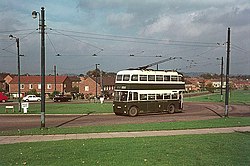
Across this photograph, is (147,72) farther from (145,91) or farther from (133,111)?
(133,111)

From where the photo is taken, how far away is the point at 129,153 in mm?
10734

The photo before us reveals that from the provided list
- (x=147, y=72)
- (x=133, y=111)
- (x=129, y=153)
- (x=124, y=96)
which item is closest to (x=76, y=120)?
(x=124, y=96)

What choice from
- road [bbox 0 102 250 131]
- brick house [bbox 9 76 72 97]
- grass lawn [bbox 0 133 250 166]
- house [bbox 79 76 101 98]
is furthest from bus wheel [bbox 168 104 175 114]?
brick house [bbox 9 76 72 97]

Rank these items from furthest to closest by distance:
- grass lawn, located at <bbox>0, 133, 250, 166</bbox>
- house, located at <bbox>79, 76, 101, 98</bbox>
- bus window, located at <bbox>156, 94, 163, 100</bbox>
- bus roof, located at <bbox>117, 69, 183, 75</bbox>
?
house, located at <bbox>79, 76, 101, 98</bbox>, bus window, located at <bbox>156, 94, 163, 100</bbox>, bus roof, located at <bbox>117, 69, 183, 75</bbox>, grass lawn, located at <bbox>0, 133, 250, 166</bbox>

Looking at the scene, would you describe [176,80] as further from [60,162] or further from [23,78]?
[23,78]

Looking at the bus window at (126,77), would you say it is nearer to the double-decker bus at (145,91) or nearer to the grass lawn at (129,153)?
the double-decker bus at (145,91)

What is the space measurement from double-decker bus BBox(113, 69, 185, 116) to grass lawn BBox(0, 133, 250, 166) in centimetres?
1653

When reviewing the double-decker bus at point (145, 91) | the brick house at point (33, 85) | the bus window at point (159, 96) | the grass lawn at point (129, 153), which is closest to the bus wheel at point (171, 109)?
the double-decker bus at point (145, 91)

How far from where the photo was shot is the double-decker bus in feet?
98.4

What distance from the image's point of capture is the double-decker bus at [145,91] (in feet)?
98.4

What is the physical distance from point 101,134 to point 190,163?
791 centimetres

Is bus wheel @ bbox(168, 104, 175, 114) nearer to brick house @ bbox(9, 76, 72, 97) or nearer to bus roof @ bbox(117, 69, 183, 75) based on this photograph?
bus roof @ bbox(117, 69, 183, 75)

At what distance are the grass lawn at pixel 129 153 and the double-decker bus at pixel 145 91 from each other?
16531 millimetres

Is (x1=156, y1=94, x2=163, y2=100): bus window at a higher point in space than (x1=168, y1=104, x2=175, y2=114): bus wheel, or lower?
higher
